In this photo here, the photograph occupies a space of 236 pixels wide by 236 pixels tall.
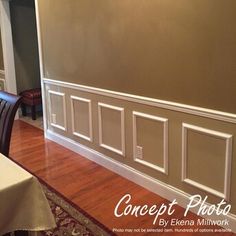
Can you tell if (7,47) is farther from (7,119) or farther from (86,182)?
(7,119)

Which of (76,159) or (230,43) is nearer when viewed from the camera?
(230,43)

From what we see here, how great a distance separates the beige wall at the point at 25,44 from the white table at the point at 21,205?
413 cm

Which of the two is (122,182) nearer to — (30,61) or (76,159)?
(76,159)

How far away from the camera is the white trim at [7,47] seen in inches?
180

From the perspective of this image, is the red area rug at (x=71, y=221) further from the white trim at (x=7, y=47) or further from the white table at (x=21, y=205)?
the white trim at (x=7, y=47)

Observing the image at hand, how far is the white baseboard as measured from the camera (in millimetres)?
2373

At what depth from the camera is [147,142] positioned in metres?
2.62

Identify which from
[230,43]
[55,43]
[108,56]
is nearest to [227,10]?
[230,43]

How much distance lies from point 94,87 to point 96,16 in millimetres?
684

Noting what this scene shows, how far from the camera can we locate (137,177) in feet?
9.09

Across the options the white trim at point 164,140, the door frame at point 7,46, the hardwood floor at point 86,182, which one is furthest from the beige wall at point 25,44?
the white trim at point 164,140

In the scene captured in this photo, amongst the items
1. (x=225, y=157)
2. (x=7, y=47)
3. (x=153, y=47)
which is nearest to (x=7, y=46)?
(x=7, y=47)

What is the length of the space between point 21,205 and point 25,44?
4362 mm

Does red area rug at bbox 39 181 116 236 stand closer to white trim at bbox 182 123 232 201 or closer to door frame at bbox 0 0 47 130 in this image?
white trim at bbox 182 123 232 201
